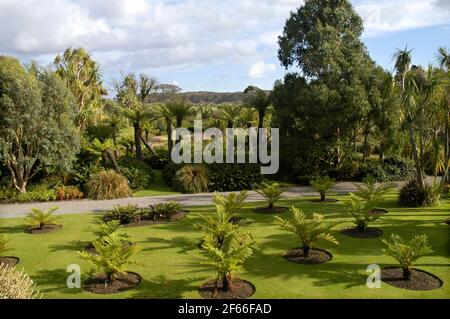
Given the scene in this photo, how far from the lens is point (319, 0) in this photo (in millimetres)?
19969

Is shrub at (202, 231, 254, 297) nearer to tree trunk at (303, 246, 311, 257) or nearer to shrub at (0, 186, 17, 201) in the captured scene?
tree trunk at (303, 246, 311, 257)

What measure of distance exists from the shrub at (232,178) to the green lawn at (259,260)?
188 inches

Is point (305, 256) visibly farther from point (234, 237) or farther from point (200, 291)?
point (200, 291)

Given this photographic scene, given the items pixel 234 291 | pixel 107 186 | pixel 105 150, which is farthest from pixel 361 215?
pixel 105 150

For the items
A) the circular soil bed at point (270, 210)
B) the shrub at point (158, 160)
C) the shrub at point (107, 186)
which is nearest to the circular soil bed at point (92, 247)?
the circular soil bed at point (270, 210)

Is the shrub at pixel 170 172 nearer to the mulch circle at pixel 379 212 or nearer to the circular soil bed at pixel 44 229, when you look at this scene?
the circular soil bed at pixel 44 229

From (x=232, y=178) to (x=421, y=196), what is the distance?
7.74m

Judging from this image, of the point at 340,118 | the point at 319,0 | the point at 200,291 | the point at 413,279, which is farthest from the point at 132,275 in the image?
the point at 319,0

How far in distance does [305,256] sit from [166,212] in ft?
17.4

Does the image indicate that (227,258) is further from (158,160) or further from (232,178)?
(158,160)

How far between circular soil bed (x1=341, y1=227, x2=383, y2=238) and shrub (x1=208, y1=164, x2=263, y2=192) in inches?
282

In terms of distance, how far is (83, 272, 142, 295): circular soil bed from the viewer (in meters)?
8.27

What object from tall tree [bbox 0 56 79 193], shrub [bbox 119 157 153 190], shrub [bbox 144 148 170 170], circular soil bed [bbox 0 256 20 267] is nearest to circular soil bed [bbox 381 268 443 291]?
circular soil bed [bbox 0 256 20 267]

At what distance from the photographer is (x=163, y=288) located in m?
8.30
